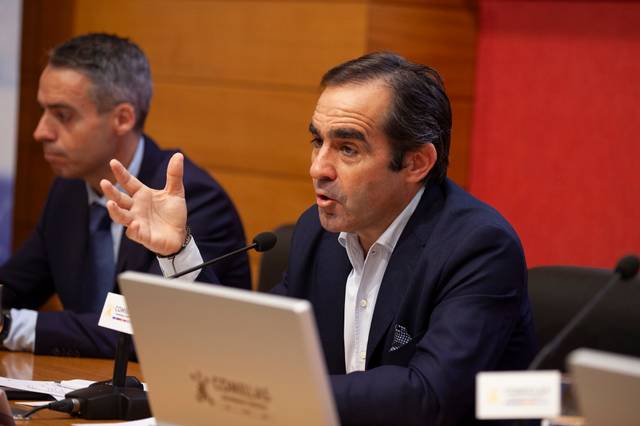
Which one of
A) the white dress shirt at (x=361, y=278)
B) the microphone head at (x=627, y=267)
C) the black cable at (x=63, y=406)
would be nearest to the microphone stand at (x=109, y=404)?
the black cable at (x=63, y=406)

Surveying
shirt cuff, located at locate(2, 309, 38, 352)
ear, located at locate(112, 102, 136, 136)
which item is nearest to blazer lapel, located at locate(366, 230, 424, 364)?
shirt cuff, located at locate(2, 309, 38, 352)

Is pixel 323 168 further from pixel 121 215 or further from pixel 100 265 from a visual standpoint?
pixel 100 265

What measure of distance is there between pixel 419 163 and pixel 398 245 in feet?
0.65

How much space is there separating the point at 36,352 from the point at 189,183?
2.33ft

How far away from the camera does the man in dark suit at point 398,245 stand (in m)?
2.12

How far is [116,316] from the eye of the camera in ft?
7.15

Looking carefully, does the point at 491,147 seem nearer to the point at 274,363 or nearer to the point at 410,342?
the point at 410,342

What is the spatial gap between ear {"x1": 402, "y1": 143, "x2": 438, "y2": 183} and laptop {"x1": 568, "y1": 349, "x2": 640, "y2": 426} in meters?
1.09

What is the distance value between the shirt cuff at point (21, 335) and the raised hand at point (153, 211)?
1.54 feet

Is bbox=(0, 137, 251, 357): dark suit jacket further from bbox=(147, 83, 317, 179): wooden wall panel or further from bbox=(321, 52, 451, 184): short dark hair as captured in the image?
bbox=(147, 83, 317, 179): wooden wall panel

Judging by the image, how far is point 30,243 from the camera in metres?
3.39

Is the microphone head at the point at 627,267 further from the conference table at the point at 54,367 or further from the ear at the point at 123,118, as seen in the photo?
the ear at the point at 123,118

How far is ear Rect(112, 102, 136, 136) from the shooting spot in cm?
339

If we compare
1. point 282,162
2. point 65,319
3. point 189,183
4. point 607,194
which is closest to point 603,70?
point 607,194
